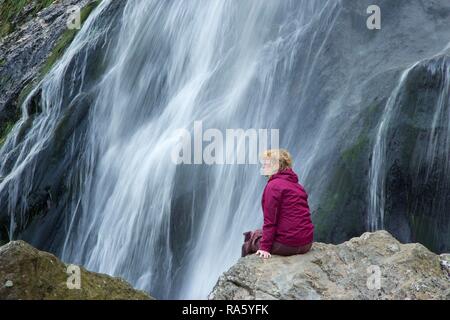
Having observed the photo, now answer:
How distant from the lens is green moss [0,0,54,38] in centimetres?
1767

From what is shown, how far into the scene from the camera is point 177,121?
10.9 meters

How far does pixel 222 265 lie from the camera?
883cm

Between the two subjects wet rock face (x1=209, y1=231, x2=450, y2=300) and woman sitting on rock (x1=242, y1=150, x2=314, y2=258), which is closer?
wet rock face (x1=209, y1=231, x2=450, y2=300)

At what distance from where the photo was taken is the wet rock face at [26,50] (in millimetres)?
15258

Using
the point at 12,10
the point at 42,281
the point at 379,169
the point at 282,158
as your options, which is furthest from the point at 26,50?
the point at 282,158

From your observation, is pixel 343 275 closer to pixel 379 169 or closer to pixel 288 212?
pixel 288 212

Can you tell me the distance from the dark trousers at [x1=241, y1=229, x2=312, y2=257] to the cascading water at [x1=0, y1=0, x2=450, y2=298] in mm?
2266

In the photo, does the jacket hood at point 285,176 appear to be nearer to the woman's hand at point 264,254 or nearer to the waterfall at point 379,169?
the woman's hand at point 264,254

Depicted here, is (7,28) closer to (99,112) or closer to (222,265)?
(99,112)

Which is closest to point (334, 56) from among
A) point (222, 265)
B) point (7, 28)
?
point (222, 265)

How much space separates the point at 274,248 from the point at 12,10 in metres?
15.3

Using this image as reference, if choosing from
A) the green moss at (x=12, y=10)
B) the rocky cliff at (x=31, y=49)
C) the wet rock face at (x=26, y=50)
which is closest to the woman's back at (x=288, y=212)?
the rocky cliff at (x=31, y=49)

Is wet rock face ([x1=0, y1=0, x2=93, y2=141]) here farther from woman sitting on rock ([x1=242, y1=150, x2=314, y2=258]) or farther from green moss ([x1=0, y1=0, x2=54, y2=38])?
woman sitting on rock ([x1=242, y1=150, x2=314, y2=258])

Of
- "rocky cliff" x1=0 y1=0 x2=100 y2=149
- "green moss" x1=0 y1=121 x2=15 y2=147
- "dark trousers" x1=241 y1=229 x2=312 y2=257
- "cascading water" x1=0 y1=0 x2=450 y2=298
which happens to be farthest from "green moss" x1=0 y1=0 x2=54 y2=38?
"dark trousers" x1=241 y1=229 x2=312 y2=257
